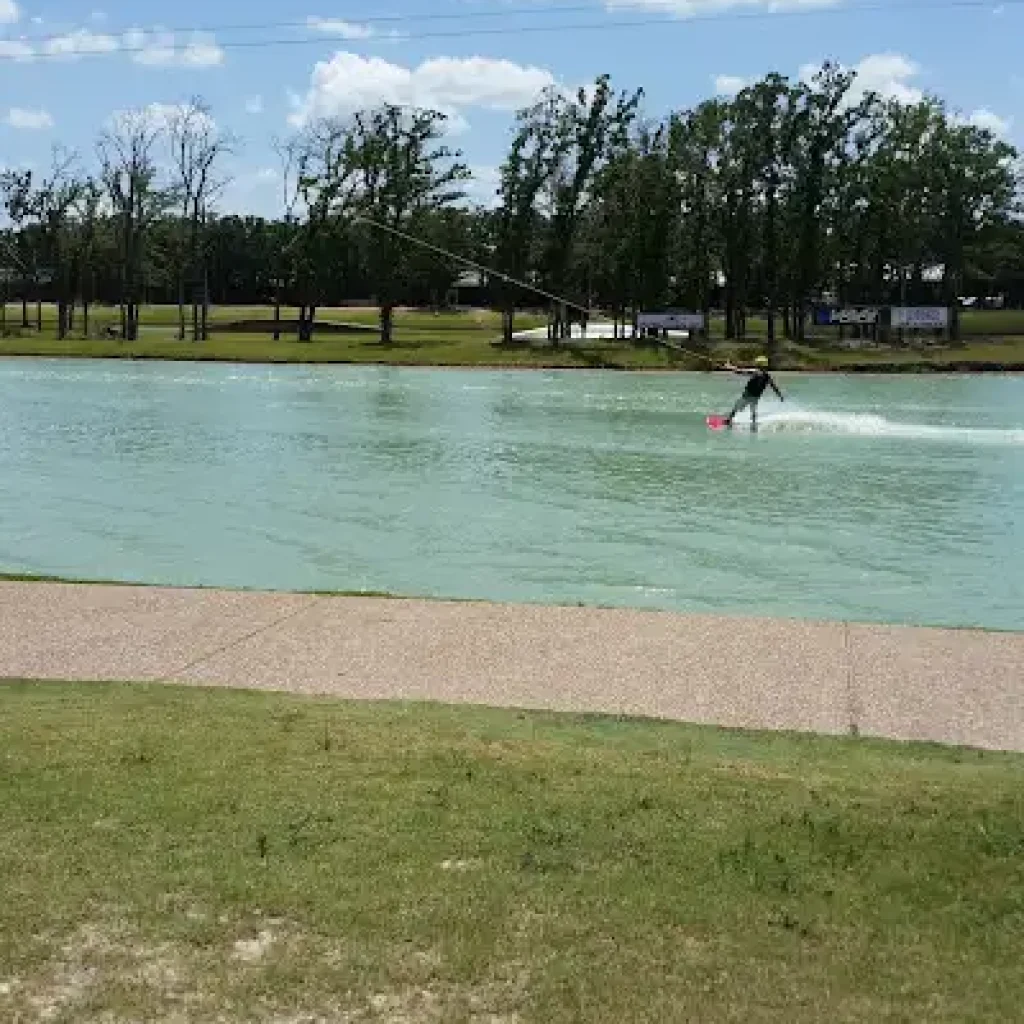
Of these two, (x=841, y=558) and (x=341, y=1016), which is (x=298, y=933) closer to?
(x=341, y=1016)

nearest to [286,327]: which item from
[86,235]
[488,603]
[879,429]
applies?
[86,235]

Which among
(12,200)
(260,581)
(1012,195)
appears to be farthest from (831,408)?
(12,200)

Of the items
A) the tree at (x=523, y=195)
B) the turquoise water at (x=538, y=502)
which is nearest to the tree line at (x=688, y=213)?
the tree at (x=523, y=195)

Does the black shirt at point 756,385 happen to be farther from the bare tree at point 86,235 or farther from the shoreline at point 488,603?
the bare tree at point 86,235

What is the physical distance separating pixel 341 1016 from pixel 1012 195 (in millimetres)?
93458

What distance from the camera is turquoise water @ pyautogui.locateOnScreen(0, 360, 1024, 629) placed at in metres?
14.8

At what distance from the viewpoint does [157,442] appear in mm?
29953

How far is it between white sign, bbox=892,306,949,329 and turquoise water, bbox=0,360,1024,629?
130ft

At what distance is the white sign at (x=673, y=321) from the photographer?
7931cm

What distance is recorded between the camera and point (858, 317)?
8175cm

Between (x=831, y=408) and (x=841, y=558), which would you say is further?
(x=831, y=408)

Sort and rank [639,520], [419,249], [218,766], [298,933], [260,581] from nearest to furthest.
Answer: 1. [298,933]
2. [218,766]
3. [260,581]
4. [639,520]
5. [419,249]

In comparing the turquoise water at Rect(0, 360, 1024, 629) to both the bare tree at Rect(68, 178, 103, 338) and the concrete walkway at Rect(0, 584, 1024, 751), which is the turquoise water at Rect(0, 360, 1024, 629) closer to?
the concrete walkway at Rect(0, 584, 1024, 751)

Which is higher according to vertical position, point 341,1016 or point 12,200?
point 12,200
